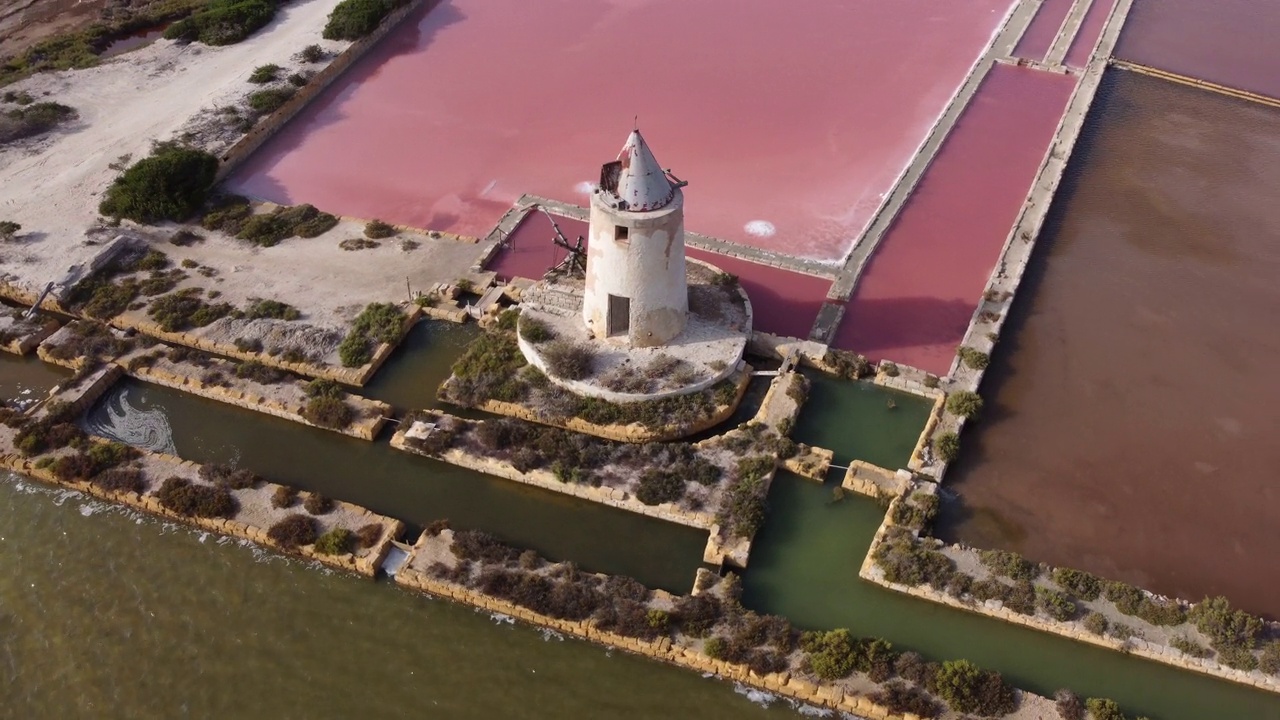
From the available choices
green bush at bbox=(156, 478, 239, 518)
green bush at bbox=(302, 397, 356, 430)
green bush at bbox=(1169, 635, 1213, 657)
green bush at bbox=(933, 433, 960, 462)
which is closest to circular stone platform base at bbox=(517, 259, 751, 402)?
green bush at bbox=(302, 397, 356, 430)

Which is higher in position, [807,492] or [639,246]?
[639,246]

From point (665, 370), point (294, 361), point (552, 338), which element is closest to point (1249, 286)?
point (665, 370)

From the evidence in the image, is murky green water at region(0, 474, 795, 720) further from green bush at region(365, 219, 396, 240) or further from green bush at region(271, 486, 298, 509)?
green bush at region(365, 219, 396, 240)

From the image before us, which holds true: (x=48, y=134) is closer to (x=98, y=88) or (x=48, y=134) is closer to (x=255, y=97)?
(x=98, y=88)

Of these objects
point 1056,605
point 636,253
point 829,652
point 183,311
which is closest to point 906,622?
point 829,652

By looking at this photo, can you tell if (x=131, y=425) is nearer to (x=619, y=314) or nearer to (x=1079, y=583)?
(x=619, y=314)
